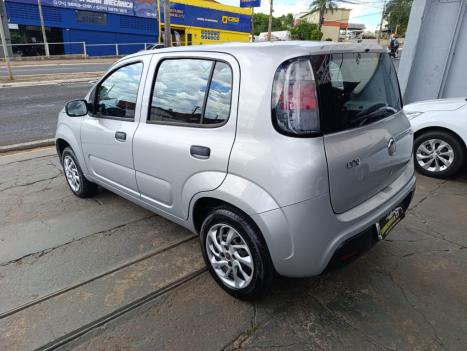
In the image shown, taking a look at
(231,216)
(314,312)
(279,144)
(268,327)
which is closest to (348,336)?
(314,312)

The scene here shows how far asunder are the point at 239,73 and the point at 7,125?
787cm

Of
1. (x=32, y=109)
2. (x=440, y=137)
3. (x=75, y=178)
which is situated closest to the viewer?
(x=75, y=178)

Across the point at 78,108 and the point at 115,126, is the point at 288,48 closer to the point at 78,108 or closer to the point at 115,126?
the point at 115,126

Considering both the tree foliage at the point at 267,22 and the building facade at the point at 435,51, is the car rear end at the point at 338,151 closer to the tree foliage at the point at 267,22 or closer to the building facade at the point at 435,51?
the building facade at the point at 435,51

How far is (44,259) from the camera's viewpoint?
10.0 feet

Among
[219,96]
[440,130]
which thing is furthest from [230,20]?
[219,96]

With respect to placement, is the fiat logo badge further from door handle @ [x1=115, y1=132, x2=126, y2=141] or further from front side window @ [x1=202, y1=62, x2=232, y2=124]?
door handle @ [x1=115, y1=132, x2=126, y2=141]

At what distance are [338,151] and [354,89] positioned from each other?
556 millimetres

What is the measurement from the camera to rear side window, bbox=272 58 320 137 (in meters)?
2.00

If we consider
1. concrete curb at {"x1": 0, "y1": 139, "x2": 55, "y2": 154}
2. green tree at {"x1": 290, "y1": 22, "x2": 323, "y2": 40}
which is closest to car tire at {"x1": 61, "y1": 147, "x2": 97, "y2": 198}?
concrete curb at {"x1": 0, "y1": 139, "x2": 55, "y2": 154}

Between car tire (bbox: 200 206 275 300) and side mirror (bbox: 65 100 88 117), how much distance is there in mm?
1849

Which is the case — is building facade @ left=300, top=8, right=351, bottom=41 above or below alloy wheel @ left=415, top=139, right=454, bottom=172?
above

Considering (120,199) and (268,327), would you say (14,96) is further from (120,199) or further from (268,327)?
(268,327)

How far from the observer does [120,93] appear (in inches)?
128
